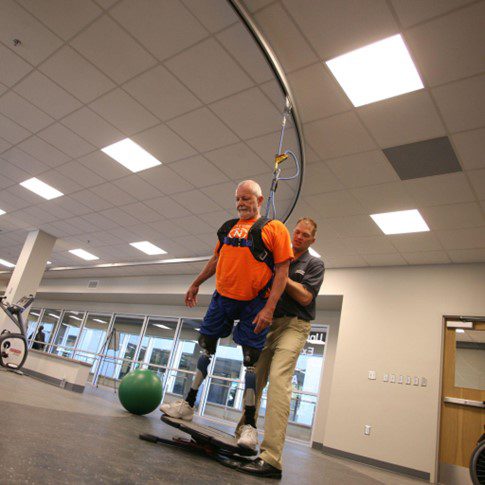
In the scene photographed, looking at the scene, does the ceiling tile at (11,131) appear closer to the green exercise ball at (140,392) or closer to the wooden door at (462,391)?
the green exercise ball at (140,392)

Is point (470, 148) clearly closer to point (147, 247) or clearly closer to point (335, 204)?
A: point (335, 204)

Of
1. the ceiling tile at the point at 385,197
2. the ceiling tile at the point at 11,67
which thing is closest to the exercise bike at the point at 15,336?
the ceiling tile at the point at 11,67

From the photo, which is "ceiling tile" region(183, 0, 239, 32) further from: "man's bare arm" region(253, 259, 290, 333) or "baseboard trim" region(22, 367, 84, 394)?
"baseboard trim" region(22, 367, 84, 394)

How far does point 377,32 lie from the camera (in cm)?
266

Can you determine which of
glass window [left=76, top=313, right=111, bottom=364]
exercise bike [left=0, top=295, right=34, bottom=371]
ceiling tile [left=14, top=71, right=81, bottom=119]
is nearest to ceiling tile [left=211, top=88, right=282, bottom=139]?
ceiling tile [left=14, top=71, right=81, bottom=119]

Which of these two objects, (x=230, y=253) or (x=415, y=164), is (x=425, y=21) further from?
(x=230, y=253)

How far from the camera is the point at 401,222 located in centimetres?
494

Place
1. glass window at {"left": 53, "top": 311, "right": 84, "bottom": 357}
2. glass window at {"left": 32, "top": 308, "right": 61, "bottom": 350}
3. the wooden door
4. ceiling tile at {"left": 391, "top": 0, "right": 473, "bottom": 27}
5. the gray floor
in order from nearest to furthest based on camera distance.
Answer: the gray floor → ceiling tile at {"left": 391, "top": 0, "right": 473, "bottom": 27} → the wooden door → glass window at {"left": 53, "top": 311, "right": 84, "bottom": 357} → glass window at {"left": 32, "top": 308, "right": 61, "bottom": 350}

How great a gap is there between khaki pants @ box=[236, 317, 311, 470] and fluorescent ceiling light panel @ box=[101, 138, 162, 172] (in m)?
3.32

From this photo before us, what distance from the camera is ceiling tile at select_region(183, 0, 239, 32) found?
2.76m

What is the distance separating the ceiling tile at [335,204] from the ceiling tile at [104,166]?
2.51 metres

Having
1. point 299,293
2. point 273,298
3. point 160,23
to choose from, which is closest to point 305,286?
point 299,293

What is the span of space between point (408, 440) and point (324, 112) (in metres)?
4.30

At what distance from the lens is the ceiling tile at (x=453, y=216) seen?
4332 millimetres
